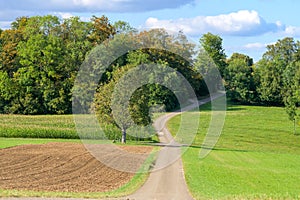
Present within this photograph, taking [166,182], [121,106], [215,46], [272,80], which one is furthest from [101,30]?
[166,182]

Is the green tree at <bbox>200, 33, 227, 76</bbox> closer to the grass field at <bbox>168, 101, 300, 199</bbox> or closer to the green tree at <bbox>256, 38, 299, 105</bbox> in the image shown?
the green tree at <bbox>256, 38, 299, 105</bbox>

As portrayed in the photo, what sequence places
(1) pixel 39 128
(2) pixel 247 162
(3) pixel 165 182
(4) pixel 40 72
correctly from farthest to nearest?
(4) pixel 40 72, (1) pixel 39 128, (2) pixel 247 162, (3) pixel 165 182

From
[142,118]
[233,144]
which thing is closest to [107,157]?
[142,118]

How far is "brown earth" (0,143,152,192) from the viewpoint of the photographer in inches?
944

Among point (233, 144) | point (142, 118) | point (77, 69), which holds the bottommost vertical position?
point (233, 144)

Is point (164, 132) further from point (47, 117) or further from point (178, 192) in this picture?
point (178, 192)

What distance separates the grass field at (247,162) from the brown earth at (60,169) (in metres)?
3.91

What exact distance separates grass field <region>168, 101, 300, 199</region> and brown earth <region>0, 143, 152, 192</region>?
3906 mm

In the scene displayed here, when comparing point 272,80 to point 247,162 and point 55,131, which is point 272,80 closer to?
point 55,131

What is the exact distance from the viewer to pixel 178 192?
2297cm

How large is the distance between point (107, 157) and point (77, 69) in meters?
43.6

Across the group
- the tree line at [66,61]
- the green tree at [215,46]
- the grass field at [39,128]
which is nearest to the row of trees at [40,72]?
the tree line at [66,61]

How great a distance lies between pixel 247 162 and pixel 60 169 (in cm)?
1350

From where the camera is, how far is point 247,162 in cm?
3669
